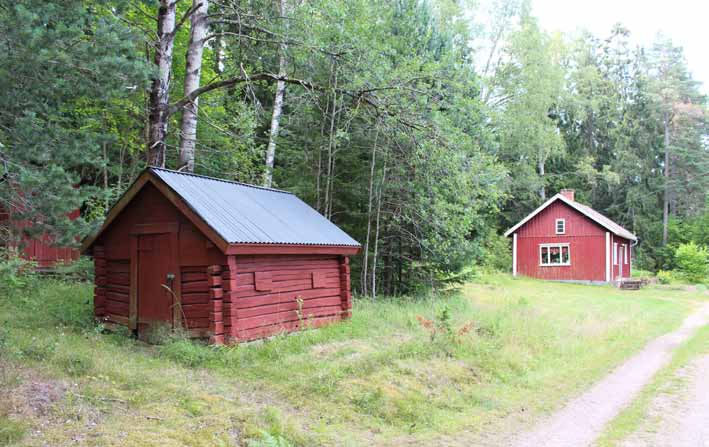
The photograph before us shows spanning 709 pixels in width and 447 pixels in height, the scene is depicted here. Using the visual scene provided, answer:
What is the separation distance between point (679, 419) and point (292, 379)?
528 centimetres

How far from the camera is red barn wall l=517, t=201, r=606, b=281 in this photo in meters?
33.7

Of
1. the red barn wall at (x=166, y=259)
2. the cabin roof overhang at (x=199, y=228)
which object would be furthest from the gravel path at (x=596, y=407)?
the red barn wall at (x=166, y=259)

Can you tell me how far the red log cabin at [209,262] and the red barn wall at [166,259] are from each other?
2 cm

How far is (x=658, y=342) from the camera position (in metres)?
13.8

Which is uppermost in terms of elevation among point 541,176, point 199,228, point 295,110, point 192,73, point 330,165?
point 541,176

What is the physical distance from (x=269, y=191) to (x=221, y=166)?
14.9 feet

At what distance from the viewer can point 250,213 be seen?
11109 mm

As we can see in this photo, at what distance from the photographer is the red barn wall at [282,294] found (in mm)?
9688

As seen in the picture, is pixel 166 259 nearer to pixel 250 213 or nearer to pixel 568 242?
pixel 250 213

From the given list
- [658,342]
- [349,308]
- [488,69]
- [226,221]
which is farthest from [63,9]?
[488,69]

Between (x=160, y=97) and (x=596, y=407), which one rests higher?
(x=160, y=97)

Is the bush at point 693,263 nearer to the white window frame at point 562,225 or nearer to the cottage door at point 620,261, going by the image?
the cottage door at point 620,261

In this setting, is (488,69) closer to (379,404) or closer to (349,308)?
(349,308)

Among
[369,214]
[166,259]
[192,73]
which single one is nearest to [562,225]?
[369,214]
